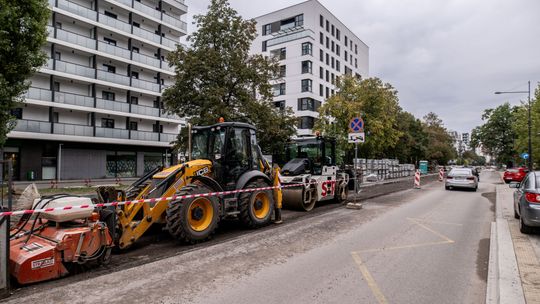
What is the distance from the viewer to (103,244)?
204 inches

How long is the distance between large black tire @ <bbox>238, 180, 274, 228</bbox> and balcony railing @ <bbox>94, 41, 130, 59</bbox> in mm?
27294

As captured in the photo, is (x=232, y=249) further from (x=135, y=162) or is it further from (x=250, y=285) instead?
(x=135, y=162)

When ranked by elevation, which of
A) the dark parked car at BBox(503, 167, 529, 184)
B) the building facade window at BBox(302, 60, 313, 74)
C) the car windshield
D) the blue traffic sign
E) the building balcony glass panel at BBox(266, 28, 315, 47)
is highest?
the building balcony glass panel at BBox(266, 28, 315, 47)

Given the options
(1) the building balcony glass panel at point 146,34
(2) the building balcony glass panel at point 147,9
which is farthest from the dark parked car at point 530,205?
(2) the building balcony glass panel at point 147,9

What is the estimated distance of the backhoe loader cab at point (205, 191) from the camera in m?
6.12

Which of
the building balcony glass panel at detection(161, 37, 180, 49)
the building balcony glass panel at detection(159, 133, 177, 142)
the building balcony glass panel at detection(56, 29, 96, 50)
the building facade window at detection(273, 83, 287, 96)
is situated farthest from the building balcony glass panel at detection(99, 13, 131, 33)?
the building facade window at detection(273, 83, 287, 96)

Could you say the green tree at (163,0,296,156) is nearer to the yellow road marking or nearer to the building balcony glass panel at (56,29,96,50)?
the yellow road marking

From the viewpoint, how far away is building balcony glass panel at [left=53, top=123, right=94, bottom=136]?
25.9m

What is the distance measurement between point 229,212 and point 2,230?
4.28 meters

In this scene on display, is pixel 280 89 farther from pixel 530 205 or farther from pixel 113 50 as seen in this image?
pixel 530 205

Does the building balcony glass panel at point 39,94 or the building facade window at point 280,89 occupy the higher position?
the building facade window at point 280,89

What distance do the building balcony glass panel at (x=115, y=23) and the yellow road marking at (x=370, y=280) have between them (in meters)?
31.9

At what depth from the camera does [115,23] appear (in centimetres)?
3017

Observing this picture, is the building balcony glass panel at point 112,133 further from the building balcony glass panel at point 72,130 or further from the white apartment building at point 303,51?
the white apartment building at point 303,51
